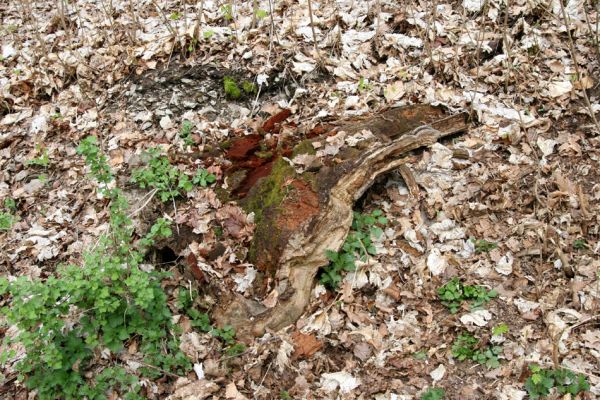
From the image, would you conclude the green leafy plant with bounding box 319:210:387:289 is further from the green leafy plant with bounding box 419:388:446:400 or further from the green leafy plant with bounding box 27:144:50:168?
the green leafy plant with bounding box 27:144:50:168

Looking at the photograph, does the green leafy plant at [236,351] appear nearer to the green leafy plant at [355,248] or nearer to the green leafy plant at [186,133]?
the green leafy plant at [355,248]

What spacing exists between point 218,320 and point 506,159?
3028mm

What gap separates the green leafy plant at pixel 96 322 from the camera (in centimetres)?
375

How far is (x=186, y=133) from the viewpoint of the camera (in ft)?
17.2

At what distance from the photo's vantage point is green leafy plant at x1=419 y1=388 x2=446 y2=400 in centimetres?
371

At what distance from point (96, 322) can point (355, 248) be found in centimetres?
215

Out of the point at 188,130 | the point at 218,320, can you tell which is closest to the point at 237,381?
the point at 218,320

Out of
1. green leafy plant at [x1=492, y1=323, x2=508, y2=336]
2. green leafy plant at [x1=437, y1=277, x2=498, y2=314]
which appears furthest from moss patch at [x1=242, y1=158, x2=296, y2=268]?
green leafy plant at [x1=492, y1=323, x2=508, y2=336]

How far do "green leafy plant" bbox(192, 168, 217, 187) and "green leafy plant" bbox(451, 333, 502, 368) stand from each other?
8.10ft

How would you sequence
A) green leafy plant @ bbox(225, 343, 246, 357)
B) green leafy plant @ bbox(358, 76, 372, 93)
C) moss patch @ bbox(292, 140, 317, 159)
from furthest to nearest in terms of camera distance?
1. green leafy plant @ bbox(358, 76, 372, 93)
2. moss patch @ bbox(292, 140, 317, 159)
3. green leafy plant @ bbox(225, 343, 246, 357)

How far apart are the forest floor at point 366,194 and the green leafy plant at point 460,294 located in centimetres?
2

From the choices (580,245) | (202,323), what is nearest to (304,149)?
(202,323)

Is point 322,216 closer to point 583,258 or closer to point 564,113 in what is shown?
point 583,258

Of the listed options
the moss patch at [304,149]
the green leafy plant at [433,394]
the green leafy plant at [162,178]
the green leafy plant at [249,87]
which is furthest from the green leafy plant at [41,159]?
the green leafy plant at [433,394]
